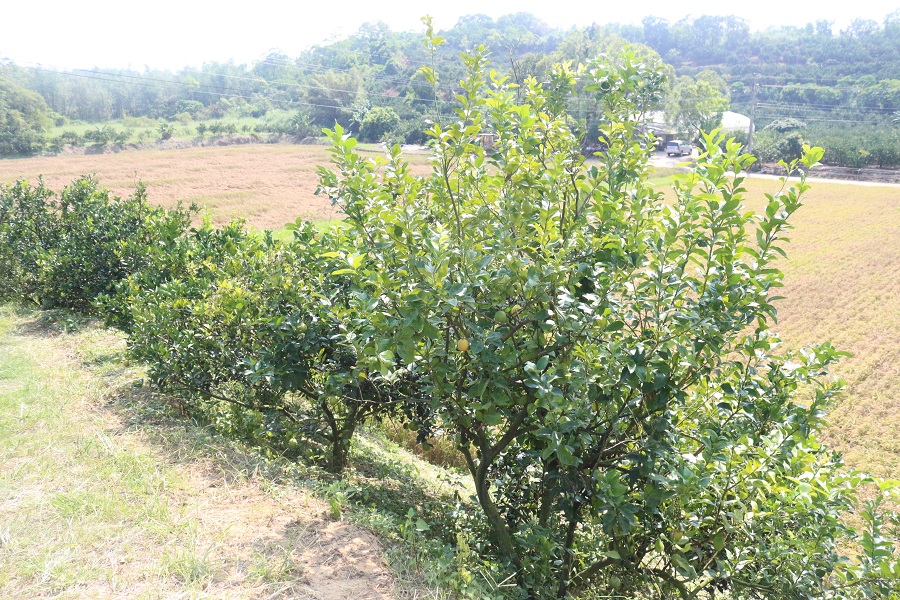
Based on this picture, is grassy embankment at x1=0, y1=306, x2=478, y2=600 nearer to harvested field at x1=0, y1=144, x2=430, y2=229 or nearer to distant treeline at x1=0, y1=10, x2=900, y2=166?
harvested field at x1=0, y1=144, x2=430, y2=229

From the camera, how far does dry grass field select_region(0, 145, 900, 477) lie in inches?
396

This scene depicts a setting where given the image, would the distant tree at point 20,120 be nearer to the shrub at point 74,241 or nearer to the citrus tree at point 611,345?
the shrub at point 74,241

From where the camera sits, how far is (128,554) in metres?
2.76

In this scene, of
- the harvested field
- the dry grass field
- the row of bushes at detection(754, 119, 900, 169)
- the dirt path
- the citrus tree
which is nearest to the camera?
the citrus tree

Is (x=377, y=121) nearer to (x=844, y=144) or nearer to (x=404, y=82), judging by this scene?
(x=404, y=82)

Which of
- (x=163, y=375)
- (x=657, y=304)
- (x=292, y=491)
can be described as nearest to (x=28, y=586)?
(x=292, y=491)

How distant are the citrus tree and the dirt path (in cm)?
99

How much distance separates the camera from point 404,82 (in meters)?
78.2

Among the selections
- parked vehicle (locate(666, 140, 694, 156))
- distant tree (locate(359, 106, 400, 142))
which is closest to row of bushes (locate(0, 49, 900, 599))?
distant tree (locate(359, 106, 400, 142))

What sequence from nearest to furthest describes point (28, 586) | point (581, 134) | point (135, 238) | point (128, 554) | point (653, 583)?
point (28, 586), point (128, 554), point (653, 583), point (581, 134), point (135, 238)

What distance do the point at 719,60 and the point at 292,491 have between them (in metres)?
141

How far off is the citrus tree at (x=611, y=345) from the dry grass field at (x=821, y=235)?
6.60 ft

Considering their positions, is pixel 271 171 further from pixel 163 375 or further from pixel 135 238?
pixel 163 375

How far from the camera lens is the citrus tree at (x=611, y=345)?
2.47 meters
